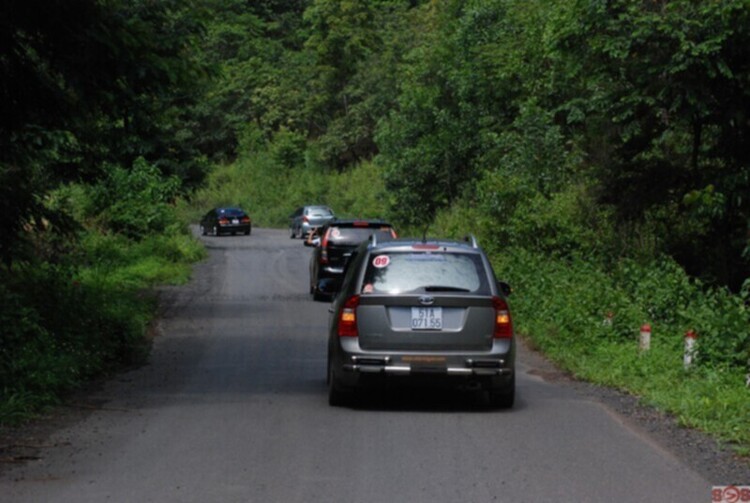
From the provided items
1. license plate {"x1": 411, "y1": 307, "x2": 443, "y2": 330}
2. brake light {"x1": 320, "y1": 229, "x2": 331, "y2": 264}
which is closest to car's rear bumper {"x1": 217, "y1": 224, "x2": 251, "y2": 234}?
brake light {"x1": 320, "y1": 229, "x2": 331, "y2": 264}

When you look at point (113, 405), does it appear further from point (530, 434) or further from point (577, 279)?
point (577, 279)

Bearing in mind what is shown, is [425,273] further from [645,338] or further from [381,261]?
[645,338]

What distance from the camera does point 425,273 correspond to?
1201 cm

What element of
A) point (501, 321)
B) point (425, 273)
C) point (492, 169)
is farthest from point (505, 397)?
point (492, 169)

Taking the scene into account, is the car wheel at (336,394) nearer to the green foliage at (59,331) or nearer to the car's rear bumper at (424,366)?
the car's rear bumper at (424,366)

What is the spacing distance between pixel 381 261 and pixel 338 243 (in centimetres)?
1284

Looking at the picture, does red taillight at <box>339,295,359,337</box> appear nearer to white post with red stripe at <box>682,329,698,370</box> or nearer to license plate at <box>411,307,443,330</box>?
license plate at <box>411,307,443,330</box>

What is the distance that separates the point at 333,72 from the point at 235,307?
5061cm

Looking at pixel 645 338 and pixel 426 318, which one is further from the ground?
pixel 426 318

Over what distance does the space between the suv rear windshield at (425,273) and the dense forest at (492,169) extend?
2653 mm

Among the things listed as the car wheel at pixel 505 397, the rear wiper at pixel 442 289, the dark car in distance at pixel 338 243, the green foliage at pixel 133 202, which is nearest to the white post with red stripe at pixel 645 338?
the car wheel at pixel 505 397

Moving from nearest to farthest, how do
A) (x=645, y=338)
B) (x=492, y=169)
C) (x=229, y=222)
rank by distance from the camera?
(x=645, y=338) < (x=492, y=169) < (x=229, y=222)

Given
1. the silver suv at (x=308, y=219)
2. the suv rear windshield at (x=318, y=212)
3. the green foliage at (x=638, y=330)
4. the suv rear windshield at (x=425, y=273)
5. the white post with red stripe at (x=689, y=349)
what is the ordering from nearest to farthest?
the suv rear windshield at (x=425, y=273) → the green foliage at (x=638, y=330) → the white post with red stripe at (x=689, y=349) → the silver suv at (x=308, y=219) → the suv rear windshield at (x=318, y=212)

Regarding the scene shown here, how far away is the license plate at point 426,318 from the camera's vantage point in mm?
11703
